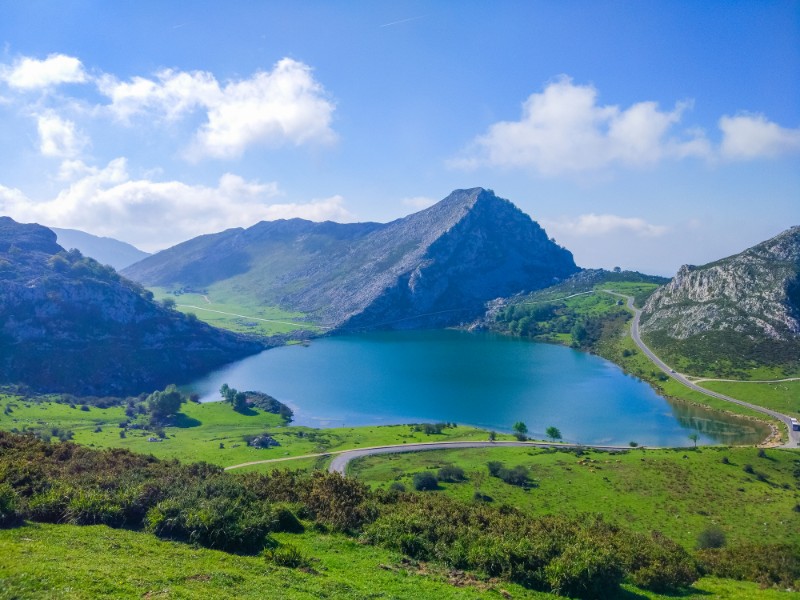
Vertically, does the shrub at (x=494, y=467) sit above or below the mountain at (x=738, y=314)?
below

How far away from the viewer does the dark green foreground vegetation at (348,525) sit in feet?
90.7

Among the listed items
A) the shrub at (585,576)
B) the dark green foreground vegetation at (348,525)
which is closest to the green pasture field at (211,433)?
the dark green foreground vegetation at (348,525)

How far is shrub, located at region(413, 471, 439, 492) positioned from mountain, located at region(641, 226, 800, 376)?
112068mm

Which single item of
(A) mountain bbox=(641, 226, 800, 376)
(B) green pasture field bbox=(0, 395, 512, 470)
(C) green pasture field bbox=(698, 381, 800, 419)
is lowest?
(B) green pasture field bbox=(0, 395, 512, 470)

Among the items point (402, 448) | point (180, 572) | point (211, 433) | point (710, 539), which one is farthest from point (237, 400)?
point (180, 572)

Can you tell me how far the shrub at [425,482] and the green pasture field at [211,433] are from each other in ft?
65.2

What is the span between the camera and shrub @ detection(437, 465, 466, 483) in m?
68.6

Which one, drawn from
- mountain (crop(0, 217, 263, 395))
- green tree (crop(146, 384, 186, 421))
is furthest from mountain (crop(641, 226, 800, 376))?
mountain (crop(0, 217, 263, 395))

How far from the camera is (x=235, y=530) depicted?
2802 cm

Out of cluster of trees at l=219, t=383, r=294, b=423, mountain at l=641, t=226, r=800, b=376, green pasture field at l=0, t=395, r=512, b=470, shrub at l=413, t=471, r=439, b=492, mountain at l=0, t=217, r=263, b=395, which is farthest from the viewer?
mountain at l=0, t=217, r=263, b=395

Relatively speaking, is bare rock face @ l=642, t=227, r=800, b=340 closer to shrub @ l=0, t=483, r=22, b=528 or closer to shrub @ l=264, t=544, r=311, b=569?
shrub @ l=264, t=544, r=311, b=569

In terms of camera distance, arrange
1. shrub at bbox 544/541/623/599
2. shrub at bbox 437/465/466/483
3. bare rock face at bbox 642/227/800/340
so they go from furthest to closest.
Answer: bare rock face at bbox 642/227/800/340 → shrub at bbox 437/465/466/483 → shrub at bbox 544/541/623/599

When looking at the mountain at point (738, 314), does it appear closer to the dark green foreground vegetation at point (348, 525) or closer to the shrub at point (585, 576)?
the dark green foreground vegetation at point (348, 525)

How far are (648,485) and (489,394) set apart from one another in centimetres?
7051
